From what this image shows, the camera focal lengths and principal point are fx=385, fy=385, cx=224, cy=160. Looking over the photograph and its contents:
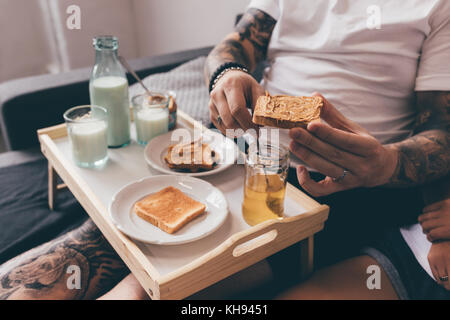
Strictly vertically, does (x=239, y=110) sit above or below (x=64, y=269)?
above

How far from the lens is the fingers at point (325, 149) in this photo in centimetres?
82

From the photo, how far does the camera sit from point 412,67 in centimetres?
112

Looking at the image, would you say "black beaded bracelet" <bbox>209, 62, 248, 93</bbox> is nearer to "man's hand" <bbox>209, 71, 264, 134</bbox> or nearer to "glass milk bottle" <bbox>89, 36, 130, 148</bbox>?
"man's hand" <bbox>209, 71, 264, 134</bbox>

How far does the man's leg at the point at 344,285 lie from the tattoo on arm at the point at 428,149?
250 millimetres

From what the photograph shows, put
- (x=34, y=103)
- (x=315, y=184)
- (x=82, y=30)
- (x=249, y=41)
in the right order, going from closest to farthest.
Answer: (x=315, y=184) < (x=249, y=41) < (x=34, y=103) < (x=82, y=30)

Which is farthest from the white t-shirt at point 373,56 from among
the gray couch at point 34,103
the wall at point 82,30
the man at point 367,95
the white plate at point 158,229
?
the wall at point 82,30

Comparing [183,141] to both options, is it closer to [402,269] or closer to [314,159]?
[314,159]

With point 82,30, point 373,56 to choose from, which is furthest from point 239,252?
point 82,30

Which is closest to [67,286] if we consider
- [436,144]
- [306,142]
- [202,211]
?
[202,211]

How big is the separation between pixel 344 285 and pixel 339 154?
1.22 feet

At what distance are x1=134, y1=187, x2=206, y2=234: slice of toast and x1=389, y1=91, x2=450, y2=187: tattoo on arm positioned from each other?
54 cm

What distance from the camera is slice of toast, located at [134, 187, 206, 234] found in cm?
88

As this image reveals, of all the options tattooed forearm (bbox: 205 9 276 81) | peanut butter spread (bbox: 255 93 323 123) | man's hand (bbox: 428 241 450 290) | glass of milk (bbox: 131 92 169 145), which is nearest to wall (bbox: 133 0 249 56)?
tattooed forearm (bbox: 205 9 276 81)

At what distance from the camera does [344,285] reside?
1.00 meters
